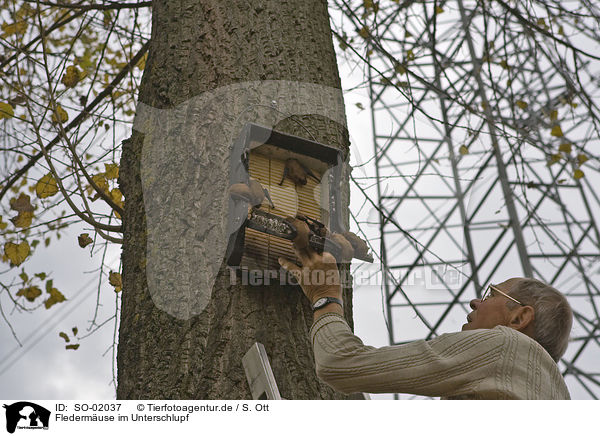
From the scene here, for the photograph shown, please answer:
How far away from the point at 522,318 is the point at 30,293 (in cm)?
276

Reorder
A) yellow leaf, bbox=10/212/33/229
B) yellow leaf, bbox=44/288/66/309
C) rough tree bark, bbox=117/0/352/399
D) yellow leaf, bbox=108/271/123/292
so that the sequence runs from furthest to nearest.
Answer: yellow leaf, bbox=44/288/66/309 < yellow leaf, bbox=108/271/123/292 < yellow leaf, bbox=10/212/33/229 < rough tree bark, bbox=117/0/352/399

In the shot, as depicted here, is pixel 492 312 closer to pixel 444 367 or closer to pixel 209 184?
pixel 444 367

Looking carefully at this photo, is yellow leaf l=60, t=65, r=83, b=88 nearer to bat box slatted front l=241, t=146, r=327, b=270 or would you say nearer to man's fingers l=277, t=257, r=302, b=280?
bat box slatted front l=241, t=146, r=327, b=270

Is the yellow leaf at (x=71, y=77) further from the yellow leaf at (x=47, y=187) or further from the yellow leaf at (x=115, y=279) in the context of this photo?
the yellow leaf at (x=115, y=279)

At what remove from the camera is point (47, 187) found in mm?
2766

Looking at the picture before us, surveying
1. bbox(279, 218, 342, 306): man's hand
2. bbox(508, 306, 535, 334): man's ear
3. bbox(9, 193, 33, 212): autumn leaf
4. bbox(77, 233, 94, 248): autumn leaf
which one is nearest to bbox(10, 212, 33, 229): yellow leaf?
bbox(9, 193, 33, 212): autumn leaf

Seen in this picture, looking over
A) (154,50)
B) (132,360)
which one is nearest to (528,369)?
(132,360)

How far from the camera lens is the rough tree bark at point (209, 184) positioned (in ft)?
5.05

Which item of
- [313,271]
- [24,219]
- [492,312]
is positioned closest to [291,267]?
[313,271]

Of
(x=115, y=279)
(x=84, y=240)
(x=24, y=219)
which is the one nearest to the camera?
(x=84, y=240)

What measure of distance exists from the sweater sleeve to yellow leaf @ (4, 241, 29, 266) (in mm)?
2100

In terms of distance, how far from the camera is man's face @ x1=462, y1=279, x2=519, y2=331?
178 cm

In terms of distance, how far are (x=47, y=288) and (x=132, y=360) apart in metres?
2.07
